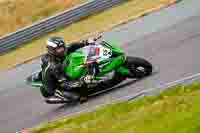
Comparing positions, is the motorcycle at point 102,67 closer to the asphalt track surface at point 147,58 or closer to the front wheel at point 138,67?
the front wheel at point 138,67

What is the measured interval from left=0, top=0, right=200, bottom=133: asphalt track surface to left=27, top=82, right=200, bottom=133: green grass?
205cm

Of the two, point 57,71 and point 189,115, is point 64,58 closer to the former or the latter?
point 57,71

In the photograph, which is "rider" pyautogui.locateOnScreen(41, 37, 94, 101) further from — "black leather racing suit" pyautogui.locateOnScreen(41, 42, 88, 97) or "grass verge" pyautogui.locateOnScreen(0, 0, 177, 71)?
"grass verge" pyautogui.locateOnScreen(0, 0, 177, 71)

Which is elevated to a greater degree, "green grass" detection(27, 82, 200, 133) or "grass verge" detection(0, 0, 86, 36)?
"green grass" detection(27, 82, 200, 133)

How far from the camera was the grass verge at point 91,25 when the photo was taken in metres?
23.0

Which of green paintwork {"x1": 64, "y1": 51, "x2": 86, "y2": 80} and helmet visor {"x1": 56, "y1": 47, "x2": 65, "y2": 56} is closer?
helmet visor {"x1": 56, "y1": 47, "x2": 65, "y2": 56}

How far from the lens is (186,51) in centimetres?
1569

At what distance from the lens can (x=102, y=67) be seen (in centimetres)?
1432

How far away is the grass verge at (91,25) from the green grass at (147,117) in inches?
432

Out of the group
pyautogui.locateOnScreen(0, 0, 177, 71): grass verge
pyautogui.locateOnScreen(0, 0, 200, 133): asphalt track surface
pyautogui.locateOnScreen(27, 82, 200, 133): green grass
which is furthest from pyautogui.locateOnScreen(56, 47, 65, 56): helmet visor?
pyautogui.locateOnScreen(0, 0, 177, 71): grass verge

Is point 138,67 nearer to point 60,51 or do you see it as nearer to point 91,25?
point 60,51

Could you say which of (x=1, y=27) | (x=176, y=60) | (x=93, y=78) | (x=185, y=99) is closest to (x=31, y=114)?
(x=93, y=78)

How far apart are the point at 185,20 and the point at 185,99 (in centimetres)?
1061

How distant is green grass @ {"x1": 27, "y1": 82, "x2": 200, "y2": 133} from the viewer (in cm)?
825
